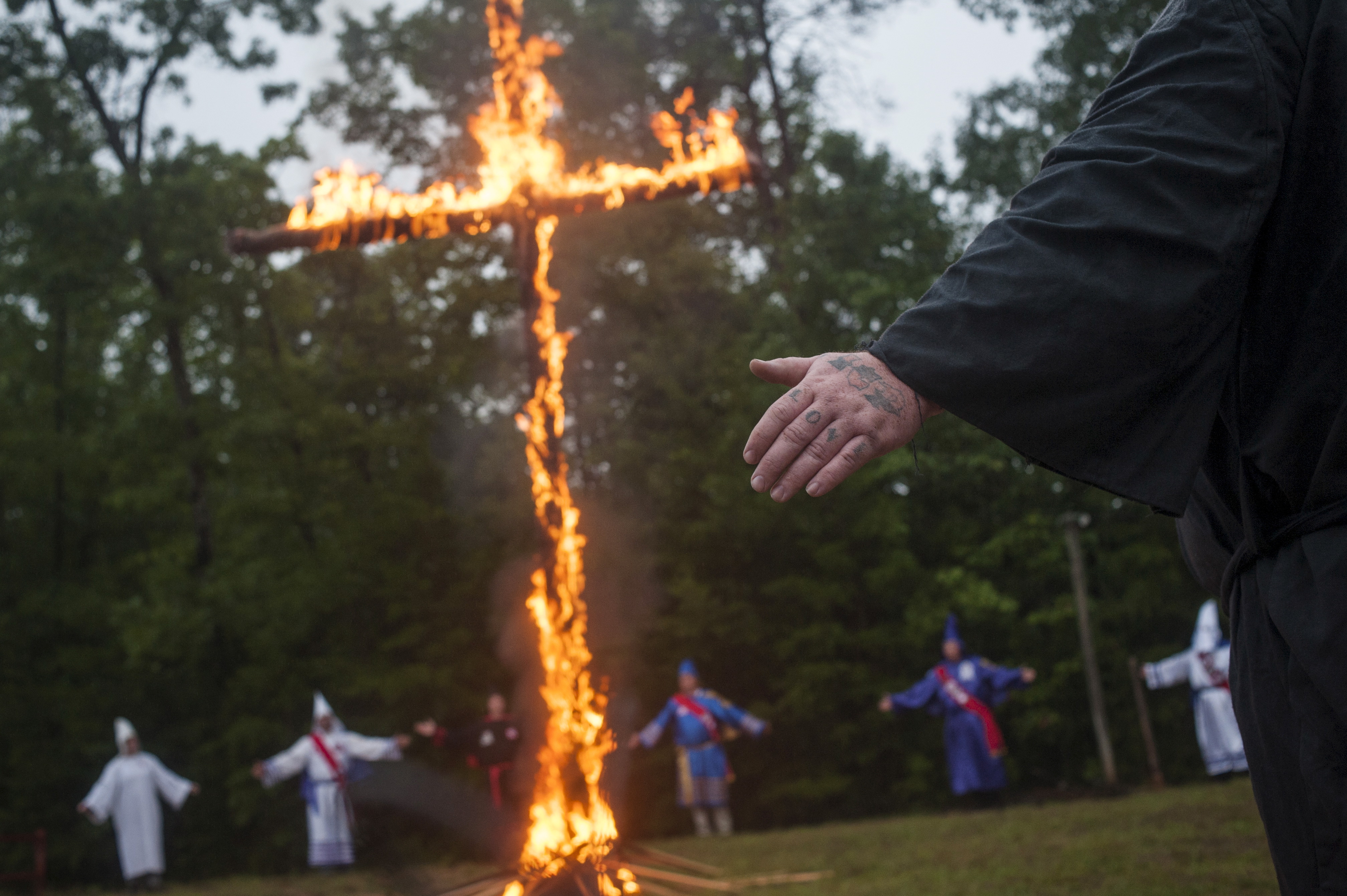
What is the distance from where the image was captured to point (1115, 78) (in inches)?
65.9

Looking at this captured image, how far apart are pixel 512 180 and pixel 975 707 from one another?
980cm

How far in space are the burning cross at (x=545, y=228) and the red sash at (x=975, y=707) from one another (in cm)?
915

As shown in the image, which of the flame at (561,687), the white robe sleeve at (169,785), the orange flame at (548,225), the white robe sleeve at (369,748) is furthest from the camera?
the white robe sleeve at (169,785)

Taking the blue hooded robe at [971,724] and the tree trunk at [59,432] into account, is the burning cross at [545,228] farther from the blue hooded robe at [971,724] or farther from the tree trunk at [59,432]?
the tree trunk at [59,432]

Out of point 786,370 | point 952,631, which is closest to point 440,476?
point 952,631

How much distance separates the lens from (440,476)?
19.5 metres

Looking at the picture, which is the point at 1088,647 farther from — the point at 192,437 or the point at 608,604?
the point at 192,437

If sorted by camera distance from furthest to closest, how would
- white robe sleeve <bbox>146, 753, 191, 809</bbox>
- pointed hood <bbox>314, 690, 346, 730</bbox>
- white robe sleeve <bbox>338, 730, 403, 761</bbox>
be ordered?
white robe sleeve <bbox>146, 753, 191, 809</bbox>
pointed hood <bbox>314, 690, 346, 730</bbox>
white robe sleeve <bbox>338, 730, 403, 761</bbox>

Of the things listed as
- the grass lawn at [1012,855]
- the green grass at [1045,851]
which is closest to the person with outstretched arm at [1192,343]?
the grass lawn at [1012,855]

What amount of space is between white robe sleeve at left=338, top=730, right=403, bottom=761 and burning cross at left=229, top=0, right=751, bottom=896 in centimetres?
841

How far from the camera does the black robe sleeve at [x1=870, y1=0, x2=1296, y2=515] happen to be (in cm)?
146

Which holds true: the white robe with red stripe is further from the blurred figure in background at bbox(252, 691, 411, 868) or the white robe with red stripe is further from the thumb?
the thumb

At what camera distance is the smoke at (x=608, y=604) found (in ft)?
56.3

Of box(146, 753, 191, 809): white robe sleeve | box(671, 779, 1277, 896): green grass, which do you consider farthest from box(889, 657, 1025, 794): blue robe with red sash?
box(146, 753, 191, 809): white robe sleeve
